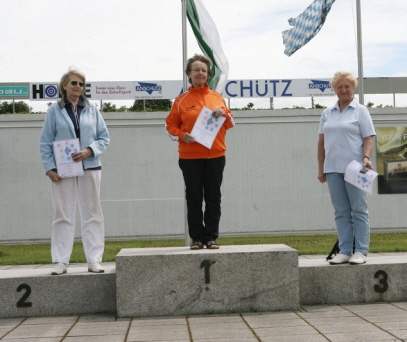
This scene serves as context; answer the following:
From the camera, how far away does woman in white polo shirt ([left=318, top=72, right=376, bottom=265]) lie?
609 cm

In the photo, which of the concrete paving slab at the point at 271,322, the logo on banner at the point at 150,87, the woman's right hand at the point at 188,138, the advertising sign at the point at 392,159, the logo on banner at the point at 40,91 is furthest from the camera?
the logo on banner at the point at 150,87

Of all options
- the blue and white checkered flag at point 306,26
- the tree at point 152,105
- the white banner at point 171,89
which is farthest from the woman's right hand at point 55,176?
the tree at point 152,105

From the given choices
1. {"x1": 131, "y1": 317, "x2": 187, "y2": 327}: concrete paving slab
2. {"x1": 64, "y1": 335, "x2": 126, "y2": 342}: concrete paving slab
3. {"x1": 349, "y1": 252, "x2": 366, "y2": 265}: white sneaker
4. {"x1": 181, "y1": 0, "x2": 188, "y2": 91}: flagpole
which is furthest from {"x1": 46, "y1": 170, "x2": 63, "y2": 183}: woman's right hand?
{"x1": 181, "y1": 0, "x2": 188, "y2": 91}: flagpole

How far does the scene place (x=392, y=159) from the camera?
701 inches

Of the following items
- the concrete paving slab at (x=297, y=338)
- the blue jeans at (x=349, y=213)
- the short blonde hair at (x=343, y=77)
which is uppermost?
the short blonde hair at (x=343, y=77)

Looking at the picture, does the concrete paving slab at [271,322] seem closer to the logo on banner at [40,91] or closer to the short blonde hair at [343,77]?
the short blonde hair at [343,77]

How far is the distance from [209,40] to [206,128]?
360cm

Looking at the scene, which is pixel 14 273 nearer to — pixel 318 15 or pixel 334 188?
pixel 334 188

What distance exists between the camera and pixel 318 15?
10.8m

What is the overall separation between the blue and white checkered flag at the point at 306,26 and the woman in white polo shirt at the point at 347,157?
15.6ft

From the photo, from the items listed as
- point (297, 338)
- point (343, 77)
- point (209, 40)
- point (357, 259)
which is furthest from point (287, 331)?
point (209, 40)

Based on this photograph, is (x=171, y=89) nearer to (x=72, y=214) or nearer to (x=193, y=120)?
(x=193, y=120)

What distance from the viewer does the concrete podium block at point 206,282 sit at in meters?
5.66

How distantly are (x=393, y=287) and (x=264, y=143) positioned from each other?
11.3 meters
